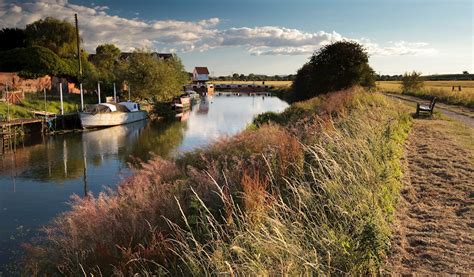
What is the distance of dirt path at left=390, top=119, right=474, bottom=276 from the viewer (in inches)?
213

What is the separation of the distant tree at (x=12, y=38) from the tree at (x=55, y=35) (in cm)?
355

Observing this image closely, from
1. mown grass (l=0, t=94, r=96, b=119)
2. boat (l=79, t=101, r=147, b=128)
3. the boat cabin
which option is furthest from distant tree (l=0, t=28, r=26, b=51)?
boat (l=79, t=101, r=147, b=128)

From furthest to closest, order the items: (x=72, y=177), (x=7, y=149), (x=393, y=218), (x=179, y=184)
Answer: (x=7, y=149)
(x=72, y=177)
(x=179, y=184)
(x=393, y=218)

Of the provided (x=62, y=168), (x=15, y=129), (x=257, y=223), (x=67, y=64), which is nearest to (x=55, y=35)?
(x=67, y=64)

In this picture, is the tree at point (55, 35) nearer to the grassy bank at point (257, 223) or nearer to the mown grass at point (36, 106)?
the mown grass at point (36, 106)

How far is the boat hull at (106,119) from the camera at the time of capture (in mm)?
35031

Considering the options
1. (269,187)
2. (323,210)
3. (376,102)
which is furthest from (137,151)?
(323,210)

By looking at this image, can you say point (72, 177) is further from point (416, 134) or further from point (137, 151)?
point (416, 134)

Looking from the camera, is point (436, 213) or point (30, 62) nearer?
point (436, 213)

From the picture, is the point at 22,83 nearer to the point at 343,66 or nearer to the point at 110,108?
the point at 110,108

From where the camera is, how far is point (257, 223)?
591 centimetres

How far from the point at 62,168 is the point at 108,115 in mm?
17928

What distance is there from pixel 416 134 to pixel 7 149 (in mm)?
22577

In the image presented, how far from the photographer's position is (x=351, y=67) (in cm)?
2914
